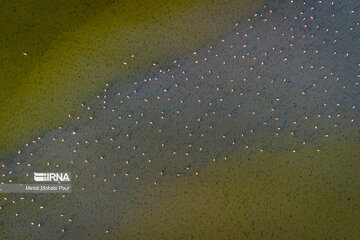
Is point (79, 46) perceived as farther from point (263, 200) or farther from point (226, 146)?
point (263, 200)

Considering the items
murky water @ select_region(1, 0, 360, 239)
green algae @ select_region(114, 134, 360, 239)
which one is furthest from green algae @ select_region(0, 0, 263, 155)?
green algae @ select_region(114, 134, 360, 239)

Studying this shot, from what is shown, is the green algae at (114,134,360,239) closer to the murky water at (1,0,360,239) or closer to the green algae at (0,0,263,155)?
the murky water at (1,0,360,239)

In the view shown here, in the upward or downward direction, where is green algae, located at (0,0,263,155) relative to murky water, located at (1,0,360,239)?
upward

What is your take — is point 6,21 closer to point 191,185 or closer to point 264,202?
point 191,185

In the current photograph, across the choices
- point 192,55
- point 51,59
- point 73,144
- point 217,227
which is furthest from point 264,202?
point 51,59

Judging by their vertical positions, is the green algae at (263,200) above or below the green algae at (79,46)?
below

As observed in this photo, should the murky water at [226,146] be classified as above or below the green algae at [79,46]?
below

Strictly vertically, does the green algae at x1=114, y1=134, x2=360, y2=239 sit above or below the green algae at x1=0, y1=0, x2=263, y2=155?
below

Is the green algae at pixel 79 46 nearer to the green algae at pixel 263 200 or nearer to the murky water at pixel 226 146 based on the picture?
the murky water at pixel 226 146

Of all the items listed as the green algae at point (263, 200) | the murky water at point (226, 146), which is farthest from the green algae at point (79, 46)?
the green algae at point (263, 200)
